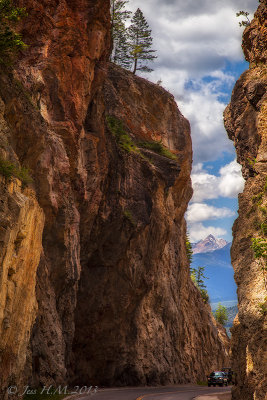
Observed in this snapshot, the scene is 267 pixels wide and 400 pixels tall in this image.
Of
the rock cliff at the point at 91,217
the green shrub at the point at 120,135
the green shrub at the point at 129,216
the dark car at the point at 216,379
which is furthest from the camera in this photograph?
the dark car at the point at 216,379

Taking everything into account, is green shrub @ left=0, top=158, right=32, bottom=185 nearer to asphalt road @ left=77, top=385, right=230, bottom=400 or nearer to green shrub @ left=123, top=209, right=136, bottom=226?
asphalt road @ left=77, top=385, right=230, bottom=400

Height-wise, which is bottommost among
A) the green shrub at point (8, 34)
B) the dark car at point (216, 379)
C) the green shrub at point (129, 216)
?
the dark car at point (216, 379)

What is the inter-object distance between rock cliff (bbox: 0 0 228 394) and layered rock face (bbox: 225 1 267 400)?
9725 mm

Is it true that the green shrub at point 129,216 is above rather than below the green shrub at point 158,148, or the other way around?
below

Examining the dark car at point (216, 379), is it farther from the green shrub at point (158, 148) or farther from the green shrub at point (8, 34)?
the green shrub at point (8, 34)

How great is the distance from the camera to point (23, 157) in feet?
67.3

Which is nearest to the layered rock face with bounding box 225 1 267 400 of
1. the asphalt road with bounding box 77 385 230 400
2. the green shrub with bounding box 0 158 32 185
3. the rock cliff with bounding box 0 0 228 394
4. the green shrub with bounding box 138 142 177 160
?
the asphalt road with bounding box 77 385 230 400

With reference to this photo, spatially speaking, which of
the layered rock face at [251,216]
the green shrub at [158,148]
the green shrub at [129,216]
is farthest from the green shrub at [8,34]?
the green shrub at [158,148]

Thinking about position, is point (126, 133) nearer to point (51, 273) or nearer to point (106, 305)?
point (106, 305)

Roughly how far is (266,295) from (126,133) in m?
26.1

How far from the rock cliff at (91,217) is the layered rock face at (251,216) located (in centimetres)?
973

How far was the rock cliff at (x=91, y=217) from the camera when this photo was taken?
62.4 feet

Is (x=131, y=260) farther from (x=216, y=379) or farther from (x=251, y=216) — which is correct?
(x=251, y=216)

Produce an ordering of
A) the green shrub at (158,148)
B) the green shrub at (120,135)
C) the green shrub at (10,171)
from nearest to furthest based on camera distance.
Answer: the green shrub at (10,171) → the green shrub at (120,135) → the green shrub at (158,148)
